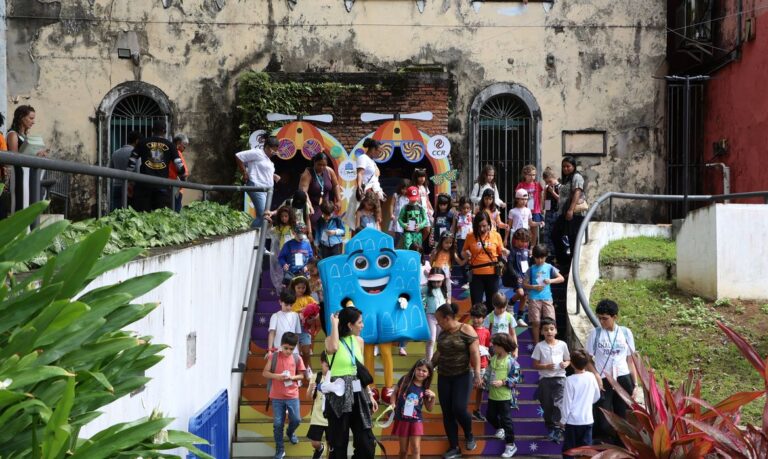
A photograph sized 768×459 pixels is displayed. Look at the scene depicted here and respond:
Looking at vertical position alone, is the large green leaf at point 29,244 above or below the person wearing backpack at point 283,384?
above

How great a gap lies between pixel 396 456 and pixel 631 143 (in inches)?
458

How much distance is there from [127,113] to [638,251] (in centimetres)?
1017

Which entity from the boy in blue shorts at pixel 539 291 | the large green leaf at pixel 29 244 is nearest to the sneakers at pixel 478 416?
the boy in blue shorts at pixel 539 291

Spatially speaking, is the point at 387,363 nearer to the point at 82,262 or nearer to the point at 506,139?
the point at 82,262

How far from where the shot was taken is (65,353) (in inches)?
138

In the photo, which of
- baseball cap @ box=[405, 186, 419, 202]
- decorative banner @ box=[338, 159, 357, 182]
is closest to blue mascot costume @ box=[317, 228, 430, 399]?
baseball cap @ box=[405, 186, 419, 202]

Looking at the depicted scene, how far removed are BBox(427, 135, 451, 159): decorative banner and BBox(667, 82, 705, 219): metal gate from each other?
450 centimetres

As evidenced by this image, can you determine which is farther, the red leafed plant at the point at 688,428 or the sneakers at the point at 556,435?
the sneakers at the point at 556,435

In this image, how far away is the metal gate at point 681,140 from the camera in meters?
21.3

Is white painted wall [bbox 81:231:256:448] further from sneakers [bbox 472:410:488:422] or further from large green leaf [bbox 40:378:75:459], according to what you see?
sneakers [bbox 472:410:488:422]

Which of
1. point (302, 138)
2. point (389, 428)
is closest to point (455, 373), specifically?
point (389, 428)

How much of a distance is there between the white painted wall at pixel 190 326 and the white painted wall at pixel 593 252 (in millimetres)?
3994

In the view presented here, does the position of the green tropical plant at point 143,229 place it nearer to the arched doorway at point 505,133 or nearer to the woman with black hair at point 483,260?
the woman with black hair at point 483,260

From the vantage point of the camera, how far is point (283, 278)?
13.7 m
